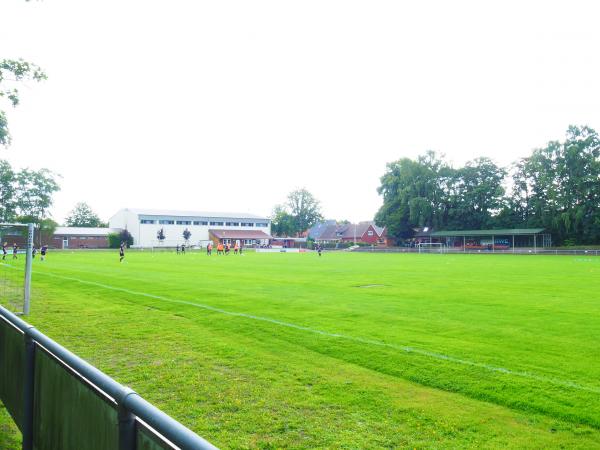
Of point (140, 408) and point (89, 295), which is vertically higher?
point (140, 408)

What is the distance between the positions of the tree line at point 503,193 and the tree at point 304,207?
51186mm

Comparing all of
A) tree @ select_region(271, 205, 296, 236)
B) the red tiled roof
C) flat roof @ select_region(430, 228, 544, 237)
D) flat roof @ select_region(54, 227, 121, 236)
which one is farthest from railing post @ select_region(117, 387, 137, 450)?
tree @ select_region(271, 205, 296, 236)

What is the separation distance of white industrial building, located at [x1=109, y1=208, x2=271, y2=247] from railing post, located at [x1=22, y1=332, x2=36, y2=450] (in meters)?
90.1

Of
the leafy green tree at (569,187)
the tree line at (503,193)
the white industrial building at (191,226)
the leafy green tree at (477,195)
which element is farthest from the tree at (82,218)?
the leafy green tree at (569,187)

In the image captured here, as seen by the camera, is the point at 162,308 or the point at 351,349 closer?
the point at 351,349

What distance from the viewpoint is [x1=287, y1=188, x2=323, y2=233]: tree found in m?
154

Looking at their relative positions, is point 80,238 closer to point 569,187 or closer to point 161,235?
point 161,235

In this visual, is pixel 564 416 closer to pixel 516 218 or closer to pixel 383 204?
pixel 516 218

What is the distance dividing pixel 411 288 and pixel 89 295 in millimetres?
11948

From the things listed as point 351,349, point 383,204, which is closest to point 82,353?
point 351,349

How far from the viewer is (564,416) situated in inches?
216

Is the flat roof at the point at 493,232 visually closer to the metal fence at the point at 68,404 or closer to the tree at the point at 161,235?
the tree at the point at 161,235

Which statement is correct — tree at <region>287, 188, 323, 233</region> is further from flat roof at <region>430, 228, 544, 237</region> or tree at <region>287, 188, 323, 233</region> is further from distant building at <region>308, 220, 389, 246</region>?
flat roof at <region>430, 228, 544, 237</region>

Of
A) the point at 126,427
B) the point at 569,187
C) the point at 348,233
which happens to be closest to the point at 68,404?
the point at 126,427
